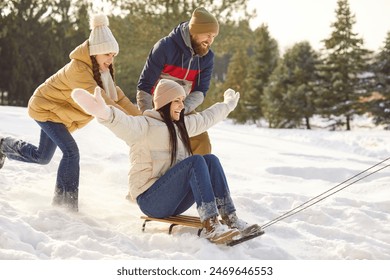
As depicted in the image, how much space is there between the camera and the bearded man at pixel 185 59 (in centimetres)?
399

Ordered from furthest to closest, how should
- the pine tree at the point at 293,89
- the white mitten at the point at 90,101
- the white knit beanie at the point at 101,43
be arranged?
the pine tree at the point at 293,89, the white knit beanie at the point at 101,43, the white mitten at the point at 90,101

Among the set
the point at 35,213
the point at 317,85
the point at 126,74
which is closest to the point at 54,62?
the point at 126,74

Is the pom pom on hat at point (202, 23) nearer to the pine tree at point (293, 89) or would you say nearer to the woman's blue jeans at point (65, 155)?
the woman's blue jeans at point (65, 155)

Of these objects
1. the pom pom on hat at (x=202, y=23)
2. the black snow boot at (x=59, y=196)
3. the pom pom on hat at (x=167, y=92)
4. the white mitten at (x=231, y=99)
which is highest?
the pom pom on hat at (x=202, y=23)

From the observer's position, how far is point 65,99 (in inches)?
156

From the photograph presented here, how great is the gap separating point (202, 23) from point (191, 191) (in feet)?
4.13

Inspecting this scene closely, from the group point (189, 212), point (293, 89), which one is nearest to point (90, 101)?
point (189, 212)

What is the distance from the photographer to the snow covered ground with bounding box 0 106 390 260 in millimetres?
3268

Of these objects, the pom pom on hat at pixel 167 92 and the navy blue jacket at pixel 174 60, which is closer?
the pom pom on hat at pixel 167 92

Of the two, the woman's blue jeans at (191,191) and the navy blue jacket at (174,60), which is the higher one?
the navy blue jacket at (174,60)

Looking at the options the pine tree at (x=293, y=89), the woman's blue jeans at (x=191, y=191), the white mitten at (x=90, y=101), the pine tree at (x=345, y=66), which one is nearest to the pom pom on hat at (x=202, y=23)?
the woman's blue jeans at (x=191, y=191)

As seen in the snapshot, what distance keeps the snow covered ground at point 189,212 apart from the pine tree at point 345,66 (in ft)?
48.0
